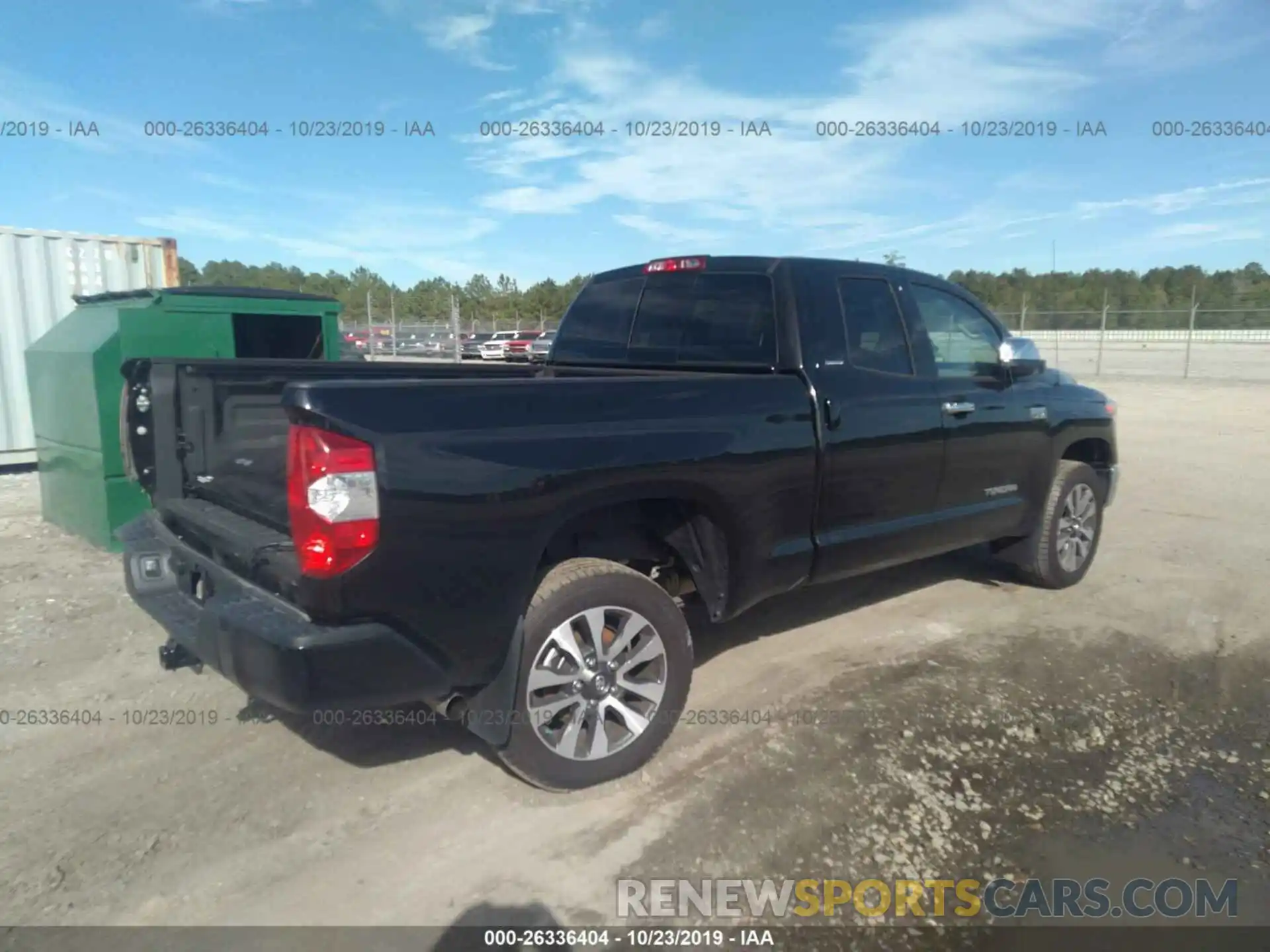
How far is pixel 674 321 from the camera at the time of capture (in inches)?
173

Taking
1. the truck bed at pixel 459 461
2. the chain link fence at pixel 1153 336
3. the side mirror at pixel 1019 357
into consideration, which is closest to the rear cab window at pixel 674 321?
the truck bed at pixel 459 461

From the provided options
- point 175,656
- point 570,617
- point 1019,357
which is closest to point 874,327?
point 1019,357

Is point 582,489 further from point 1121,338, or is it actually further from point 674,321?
point 1121,338

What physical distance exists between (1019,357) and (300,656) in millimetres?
4050

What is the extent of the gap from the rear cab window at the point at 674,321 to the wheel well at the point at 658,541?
0.89 metres

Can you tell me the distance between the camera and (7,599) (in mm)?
5215

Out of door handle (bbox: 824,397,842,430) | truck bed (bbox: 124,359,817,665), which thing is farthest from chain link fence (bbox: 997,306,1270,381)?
truck bed (bbox: 124,359,817,665)

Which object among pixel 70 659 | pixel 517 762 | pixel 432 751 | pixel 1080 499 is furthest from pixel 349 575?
pixel 1080 499

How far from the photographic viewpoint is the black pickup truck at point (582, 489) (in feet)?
8.50

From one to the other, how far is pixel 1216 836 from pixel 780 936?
1.62 m

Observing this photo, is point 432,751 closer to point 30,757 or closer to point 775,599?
point 30,757

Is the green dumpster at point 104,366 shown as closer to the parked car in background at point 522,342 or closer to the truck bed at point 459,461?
the truck bed at point 459,461
